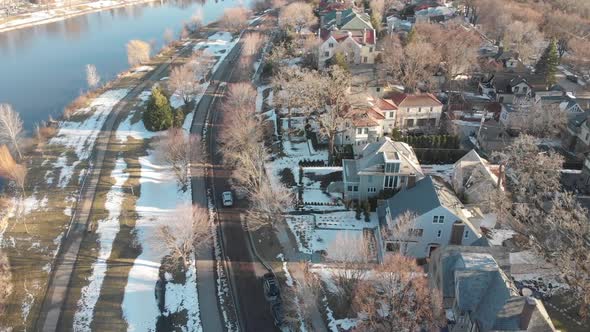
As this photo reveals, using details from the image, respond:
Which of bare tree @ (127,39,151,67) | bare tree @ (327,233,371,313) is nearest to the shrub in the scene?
bare tree @ (327,233,371,313)

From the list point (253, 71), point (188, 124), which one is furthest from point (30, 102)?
point (253, 71)

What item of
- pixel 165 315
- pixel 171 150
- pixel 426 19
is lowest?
pixel 165 315

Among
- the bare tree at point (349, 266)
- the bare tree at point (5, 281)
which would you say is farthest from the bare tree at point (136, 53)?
the bare tree at point (349, 266)

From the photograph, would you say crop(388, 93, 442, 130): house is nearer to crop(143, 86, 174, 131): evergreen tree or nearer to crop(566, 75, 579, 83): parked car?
crop(143, 86, 174, 131): evergreen tree

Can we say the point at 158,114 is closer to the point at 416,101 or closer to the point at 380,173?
the point at 380,173

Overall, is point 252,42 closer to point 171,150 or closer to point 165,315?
point 171,150

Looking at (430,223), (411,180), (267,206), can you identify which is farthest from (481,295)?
(267,206)
